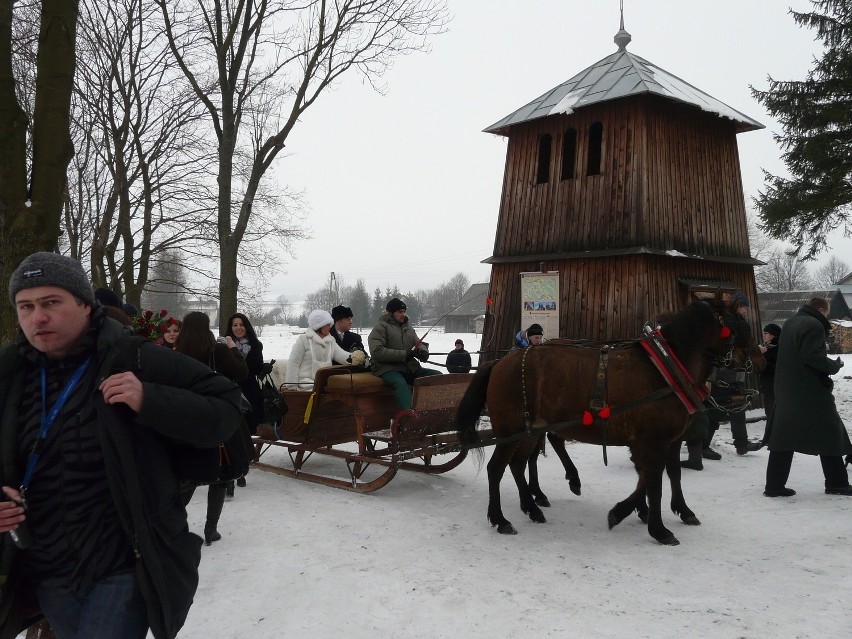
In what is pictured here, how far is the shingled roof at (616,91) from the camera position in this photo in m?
12.8

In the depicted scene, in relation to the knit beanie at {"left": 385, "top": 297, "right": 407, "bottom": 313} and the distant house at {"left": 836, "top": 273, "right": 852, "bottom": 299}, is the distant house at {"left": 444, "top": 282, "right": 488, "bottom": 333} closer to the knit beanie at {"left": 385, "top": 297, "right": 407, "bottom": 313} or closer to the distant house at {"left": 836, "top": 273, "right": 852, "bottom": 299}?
the distant house at {"left": 836, "top": 273, "right": 852, "bottom": 299}

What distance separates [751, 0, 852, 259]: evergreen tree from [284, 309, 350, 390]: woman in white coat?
1019 centimetres

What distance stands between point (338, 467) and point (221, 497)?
3286 mm

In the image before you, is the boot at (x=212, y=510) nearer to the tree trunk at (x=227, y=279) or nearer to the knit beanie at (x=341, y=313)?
the knit beanie at (x=341, y=313)

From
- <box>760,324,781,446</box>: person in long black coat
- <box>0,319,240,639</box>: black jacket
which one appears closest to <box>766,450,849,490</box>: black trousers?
<box>760,324,781,446</box>: person in long black coat

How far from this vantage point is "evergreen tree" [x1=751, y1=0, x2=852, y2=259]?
12.1 m

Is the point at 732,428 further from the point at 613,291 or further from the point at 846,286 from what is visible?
the point at 846,286

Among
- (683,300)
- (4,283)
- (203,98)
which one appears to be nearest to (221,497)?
(4,283)

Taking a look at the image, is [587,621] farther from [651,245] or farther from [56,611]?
[651,245]

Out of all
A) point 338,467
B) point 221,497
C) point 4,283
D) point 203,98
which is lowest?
point 338,467

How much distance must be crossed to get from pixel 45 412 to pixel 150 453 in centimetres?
36

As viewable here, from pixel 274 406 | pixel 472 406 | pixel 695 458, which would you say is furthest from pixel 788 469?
pixel 274 406

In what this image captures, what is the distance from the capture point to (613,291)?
42.1ft

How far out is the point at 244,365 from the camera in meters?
5.96
